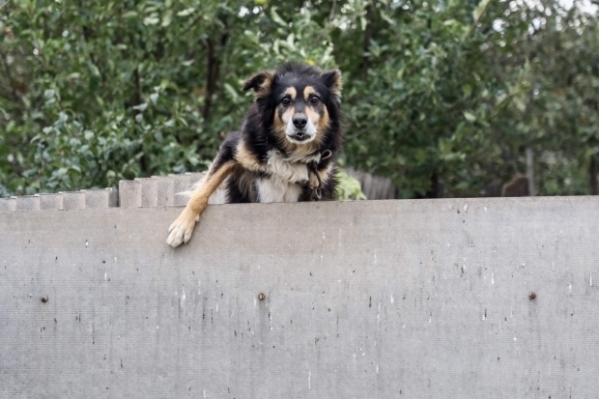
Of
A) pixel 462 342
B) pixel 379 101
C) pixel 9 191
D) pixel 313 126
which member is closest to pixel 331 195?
pixel 313 126

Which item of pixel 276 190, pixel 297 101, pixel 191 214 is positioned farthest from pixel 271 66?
pixel 191 214

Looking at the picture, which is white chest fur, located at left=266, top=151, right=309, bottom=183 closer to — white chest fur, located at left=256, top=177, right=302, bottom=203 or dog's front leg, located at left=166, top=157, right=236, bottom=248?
white chest fur, located at left=256, top=177, right=302, bottom=203

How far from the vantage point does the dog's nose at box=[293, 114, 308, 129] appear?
13.7 ft

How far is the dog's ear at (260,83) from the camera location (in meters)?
4.44

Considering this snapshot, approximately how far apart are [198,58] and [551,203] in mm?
5131

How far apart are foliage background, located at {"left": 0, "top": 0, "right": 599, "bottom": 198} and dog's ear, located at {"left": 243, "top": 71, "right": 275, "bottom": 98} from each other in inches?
65.3

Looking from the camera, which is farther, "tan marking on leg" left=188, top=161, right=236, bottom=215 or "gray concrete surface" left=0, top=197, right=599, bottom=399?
"tan marking on leg" left=188, top=161, right=236, bottom=215

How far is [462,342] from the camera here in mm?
3504

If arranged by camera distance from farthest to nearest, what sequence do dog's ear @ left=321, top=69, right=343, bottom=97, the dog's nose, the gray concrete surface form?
dog's ear @ left=321, top=69, right=343, bottom=97, the dog's nose, the gray concrete surface

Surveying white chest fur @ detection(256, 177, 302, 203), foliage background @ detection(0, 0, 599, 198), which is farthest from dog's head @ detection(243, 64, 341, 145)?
foliage background @ detection(0, 0, 599, 198)

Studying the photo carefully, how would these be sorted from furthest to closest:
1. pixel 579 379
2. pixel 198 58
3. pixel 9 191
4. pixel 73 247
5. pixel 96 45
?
pixel 198 58 → pixel 96 45 → pixel 9 191 → pixel 73 247 → pixel 579 379

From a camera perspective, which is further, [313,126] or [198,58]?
[198,58]

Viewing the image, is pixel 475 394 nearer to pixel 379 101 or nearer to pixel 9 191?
pixel 9 191

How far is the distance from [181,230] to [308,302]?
2.11ft
